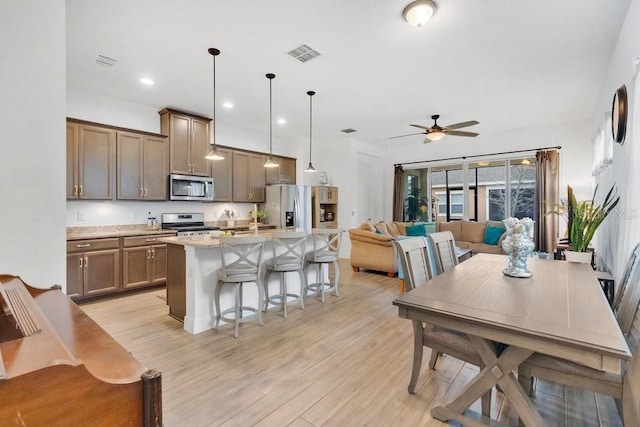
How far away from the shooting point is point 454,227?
6.82m

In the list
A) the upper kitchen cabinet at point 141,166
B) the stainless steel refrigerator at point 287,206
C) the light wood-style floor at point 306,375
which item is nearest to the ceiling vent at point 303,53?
the upper kitchen cabinet at point 141,166

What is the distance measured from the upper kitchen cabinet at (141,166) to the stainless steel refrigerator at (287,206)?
2049 millimetres

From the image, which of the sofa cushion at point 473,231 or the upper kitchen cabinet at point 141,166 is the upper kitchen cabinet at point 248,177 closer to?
the upper kitchen cabinet at point 141,166

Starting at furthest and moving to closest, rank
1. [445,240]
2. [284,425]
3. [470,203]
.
A: [470,203] → [445,240] → [284,425]

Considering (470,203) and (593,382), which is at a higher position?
(470,203)

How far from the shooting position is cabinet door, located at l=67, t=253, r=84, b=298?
3693 millimetres

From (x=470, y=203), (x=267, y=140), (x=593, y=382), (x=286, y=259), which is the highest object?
(x=267, y=140)

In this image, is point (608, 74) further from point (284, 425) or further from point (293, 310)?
point (284, 425)

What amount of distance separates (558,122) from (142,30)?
22.9 ft

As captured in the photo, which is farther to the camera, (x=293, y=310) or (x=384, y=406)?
(x=293, y=310)

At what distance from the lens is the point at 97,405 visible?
741mm

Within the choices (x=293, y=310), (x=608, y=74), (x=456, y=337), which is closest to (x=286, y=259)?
(x=293, y=310)

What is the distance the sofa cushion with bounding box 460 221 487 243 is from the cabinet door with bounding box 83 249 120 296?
6.51m

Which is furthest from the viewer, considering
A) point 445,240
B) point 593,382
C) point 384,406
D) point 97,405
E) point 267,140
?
point 267,140
